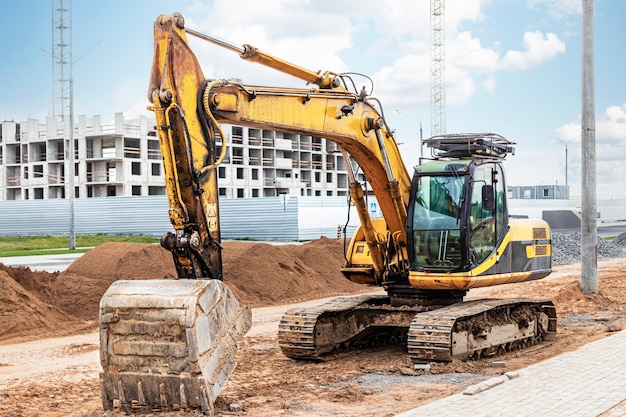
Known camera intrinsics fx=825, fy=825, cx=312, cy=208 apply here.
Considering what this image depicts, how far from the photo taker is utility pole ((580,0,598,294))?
20234 mm

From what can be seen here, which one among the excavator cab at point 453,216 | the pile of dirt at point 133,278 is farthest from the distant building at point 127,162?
the excavator cab at point 453,216

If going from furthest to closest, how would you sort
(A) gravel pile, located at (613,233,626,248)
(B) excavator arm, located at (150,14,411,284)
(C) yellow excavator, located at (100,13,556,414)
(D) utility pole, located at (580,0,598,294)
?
1. (A) gravel pile, located at (613,233,626,248)
2. (D) utility pole, located at (580,0,598,294)
3. (B) excavator arm, located at (150,14,411,284)
4. (C) yellow excavator, located at (100,13,556,414)

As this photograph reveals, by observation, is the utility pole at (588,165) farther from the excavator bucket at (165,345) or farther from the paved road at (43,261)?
the paved road at (43,261)

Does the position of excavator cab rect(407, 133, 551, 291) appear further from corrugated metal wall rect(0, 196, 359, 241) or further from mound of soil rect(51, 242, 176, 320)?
corrugated metal wall rect(0, 196, 359, 241)

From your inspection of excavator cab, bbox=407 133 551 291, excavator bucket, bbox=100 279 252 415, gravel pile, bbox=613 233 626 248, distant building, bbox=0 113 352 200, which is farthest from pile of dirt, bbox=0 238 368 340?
distant building, bbox=0 113 352 200

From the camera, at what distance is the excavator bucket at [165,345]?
8156 mm

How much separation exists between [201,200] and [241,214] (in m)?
37.8

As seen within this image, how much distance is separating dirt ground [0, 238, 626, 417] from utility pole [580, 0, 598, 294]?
70cm

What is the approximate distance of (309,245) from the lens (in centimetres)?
2650

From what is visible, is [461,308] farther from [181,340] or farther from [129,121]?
[129,121]

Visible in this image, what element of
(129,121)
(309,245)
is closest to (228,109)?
(309,245)

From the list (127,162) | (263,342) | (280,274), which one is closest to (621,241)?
(280,274)

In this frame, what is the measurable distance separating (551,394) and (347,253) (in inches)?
192

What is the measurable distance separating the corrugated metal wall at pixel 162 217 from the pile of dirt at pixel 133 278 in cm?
1785
